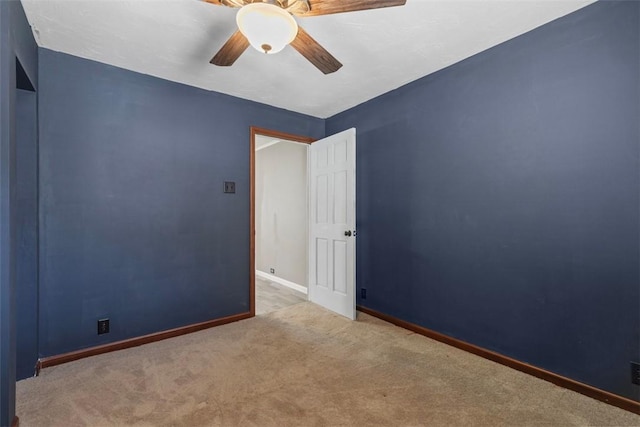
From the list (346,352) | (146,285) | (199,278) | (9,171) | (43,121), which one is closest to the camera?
(9,171)

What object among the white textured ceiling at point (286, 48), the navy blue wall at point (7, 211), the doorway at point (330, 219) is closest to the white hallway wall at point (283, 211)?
the doorway at point (330, 219)

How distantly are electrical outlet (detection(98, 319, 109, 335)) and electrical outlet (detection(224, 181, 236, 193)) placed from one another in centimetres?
156

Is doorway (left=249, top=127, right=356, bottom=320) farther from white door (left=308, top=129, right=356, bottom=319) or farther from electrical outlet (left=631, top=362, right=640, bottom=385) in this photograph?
electrical outlet (left=631, top=362, right=640, bottom=385)

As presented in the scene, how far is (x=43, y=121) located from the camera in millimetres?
2295

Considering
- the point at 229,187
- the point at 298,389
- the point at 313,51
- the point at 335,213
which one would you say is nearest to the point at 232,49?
the point at 313,51

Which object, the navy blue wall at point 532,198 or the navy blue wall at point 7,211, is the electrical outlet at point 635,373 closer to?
the navy blue wall at point 532,198

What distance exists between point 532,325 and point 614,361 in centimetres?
44

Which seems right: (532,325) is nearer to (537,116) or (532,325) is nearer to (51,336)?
(537,116)

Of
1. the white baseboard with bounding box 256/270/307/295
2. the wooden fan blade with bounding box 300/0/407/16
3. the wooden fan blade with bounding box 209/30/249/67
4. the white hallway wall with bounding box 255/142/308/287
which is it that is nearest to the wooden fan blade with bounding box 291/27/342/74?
the wooden fan blade with bounding box 300/0/407/16

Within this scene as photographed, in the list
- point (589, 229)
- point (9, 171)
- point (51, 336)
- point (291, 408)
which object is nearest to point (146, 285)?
point (51, 336)

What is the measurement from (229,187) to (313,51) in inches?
72.4

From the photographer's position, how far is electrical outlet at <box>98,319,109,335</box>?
2500 mm

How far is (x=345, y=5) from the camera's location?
1486mm

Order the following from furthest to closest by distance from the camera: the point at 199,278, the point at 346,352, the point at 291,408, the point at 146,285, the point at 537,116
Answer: the point at 199,278 < the point at 146,285 < the point at 346,352 < the point at 537,116 < the point at 291,408
